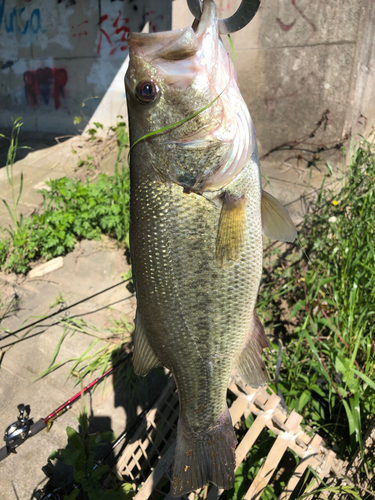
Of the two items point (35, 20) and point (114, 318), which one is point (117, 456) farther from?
point (35, 20)

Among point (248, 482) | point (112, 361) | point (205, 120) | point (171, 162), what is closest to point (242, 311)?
point (171, 162)

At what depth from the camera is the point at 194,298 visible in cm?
128

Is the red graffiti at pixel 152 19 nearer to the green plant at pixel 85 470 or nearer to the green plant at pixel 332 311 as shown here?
the green plant at pixel 332 311

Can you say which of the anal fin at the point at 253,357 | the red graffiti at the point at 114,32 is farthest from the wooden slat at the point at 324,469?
the red graffiti at the point at 114,32

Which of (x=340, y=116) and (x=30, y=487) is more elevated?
(x=340, y=116)

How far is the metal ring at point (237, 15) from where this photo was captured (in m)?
0.97

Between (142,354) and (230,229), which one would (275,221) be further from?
(142,354)

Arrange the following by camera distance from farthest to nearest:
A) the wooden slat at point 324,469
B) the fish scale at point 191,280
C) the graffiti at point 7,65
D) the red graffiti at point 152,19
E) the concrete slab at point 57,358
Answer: the graffiti at point 7,65
the red graffiti at point 152,19
the concrete slab at point 57,358
the wooden slat at point 324,469
the fish scale at point 191,280

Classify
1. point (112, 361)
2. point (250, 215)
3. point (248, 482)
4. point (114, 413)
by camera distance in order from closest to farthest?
point (250, 215), point (248, 482), point (114, 413), point (112, 361)

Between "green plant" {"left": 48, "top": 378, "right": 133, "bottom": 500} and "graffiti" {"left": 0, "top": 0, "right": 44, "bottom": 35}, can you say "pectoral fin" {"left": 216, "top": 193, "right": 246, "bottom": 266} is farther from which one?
"graffiti" {"left": 0, "top": 0, "right": 44, "bottom": 35}

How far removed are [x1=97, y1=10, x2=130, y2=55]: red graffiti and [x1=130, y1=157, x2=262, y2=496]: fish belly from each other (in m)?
6.50

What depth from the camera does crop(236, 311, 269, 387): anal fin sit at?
1.42 metres

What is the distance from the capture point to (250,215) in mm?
1273

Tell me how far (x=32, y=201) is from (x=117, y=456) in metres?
4.41
